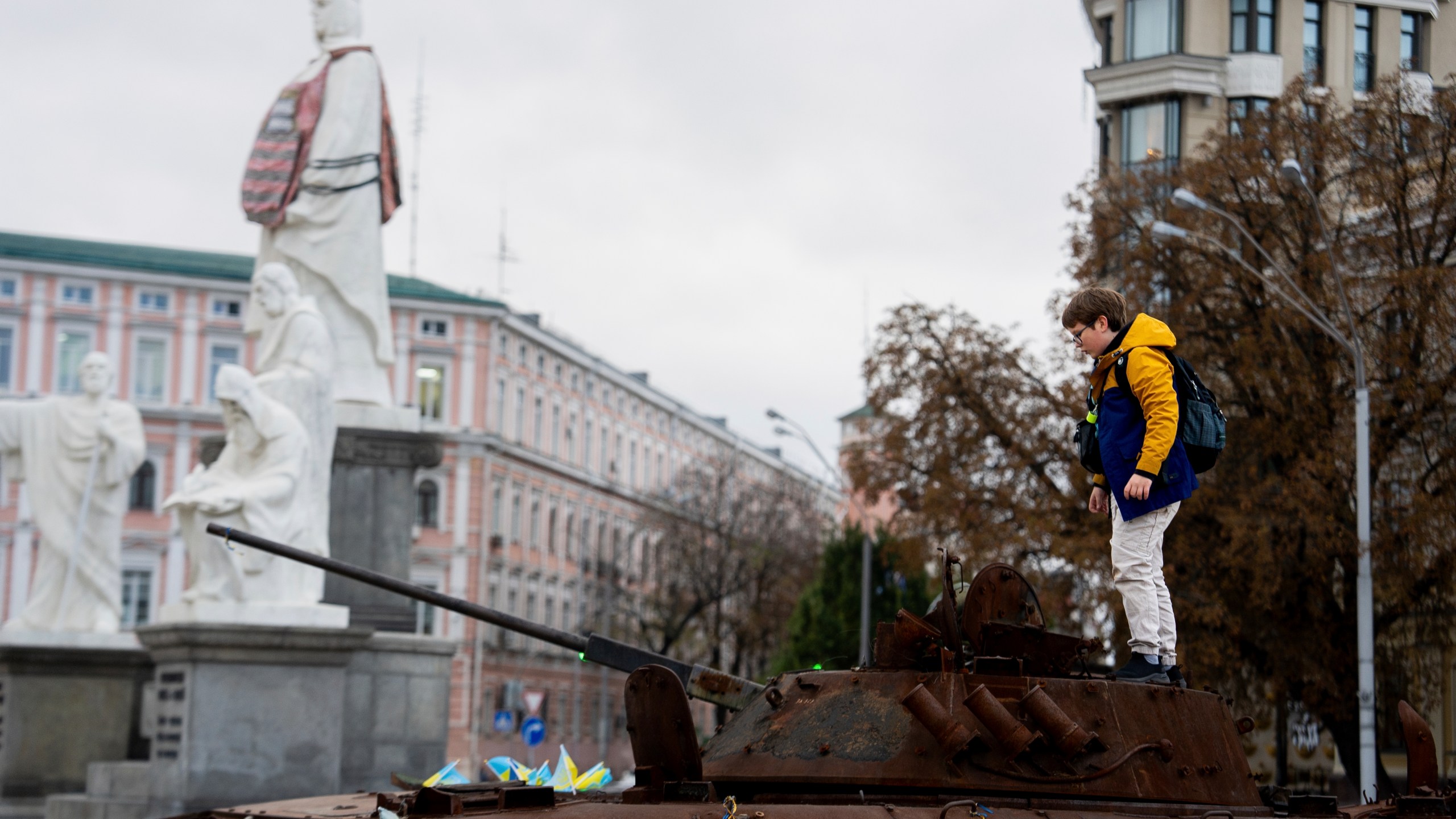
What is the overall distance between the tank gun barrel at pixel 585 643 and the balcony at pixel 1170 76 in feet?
96.5

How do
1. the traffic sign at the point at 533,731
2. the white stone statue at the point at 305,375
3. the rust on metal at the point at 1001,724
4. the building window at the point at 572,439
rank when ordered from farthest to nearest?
the building window at the point at 572,439, the traffic sign at the point at 533,731, the white stone statue at the point at 305,375, the rust on metal at the point at 1001,724

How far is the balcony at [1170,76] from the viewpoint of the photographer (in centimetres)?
3494

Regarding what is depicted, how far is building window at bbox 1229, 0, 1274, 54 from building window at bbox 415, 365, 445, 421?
32919 mm

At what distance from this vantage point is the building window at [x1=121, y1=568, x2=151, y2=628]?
56.9 m

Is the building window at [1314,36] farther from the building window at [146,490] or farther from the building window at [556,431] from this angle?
the building window at [556,431]

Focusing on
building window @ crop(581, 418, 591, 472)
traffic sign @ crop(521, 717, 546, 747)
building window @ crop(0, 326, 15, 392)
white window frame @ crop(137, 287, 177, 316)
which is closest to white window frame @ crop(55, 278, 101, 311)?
white window frame @ crop(137, 287, 177, 316)

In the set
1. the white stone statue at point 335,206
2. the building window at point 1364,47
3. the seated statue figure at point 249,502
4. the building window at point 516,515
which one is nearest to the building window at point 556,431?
Result: the building window at point 516,515

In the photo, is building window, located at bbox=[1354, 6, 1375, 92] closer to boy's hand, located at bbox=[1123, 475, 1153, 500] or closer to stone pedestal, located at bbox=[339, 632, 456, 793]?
stone pedestal, located at bbox=[339, 632, 456, 793]

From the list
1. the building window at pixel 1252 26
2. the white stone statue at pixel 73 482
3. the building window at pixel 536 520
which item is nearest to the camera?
the white stone statue at pixel 73 482

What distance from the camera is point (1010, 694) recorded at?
6387mm

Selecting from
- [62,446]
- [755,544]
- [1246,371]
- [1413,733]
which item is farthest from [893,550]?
[755,544]

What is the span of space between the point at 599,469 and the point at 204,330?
1803 centimetres

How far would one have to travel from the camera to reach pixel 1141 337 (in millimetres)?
6637

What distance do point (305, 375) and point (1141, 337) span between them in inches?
436
